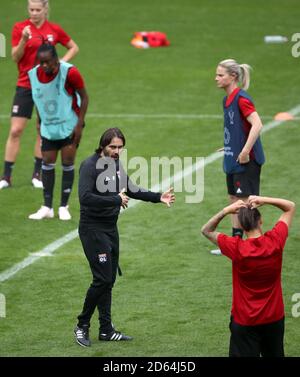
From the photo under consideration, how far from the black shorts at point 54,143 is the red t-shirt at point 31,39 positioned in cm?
167

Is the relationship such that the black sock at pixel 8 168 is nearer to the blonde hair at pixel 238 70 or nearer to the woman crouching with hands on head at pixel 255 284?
the blonde hair at pixel 238 70

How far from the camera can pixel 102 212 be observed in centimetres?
948

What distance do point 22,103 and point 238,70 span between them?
4.29 meters

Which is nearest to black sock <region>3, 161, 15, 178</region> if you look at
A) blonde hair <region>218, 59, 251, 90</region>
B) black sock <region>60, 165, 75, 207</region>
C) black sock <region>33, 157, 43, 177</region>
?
black sock <region>33, 157, 43, 177</region>

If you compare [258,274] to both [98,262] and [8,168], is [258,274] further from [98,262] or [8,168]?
[8,168]

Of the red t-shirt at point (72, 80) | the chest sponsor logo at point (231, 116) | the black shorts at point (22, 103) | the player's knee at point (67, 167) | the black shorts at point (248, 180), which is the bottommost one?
the player's knee at point (67, 167)

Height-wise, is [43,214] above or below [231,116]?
below

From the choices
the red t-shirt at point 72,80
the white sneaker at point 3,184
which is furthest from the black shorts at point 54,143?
the white sneaker at point 3,184

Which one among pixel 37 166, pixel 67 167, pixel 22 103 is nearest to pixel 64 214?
pixel 67 167

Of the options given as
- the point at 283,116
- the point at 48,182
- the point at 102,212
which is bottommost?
the point at 48,182

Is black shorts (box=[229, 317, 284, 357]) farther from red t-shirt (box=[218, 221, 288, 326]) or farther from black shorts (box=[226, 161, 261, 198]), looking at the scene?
black shorts (box=[226, 161, 261, 198])

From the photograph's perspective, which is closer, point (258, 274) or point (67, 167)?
point (258, 274)

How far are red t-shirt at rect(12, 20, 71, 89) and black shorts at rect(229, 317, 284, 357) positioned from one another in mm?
7171

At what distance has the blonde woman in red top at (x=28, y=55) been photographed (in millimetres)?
14422
